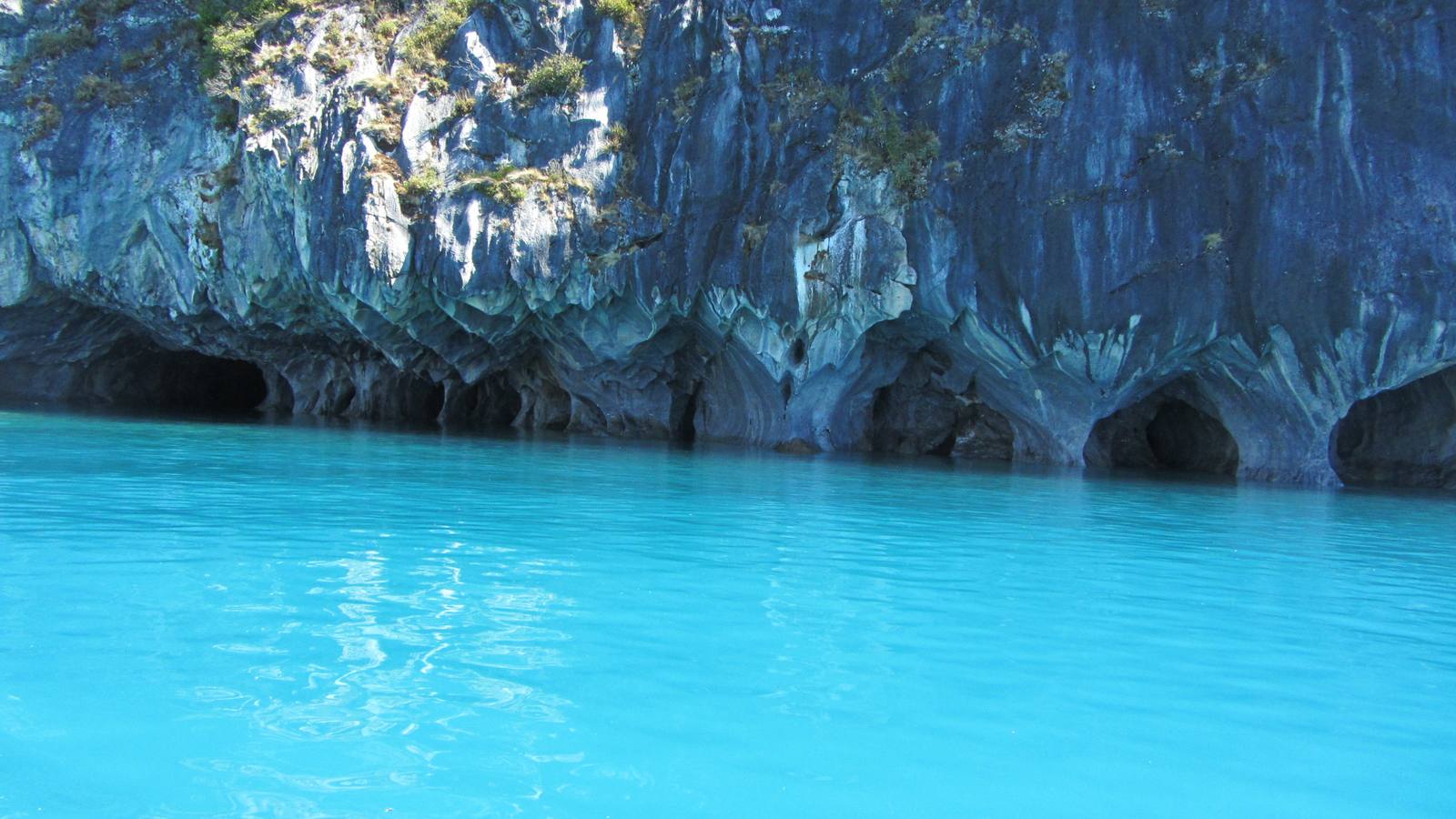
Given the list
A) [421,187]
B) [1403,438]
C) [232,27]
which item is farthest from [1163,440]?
[232,27]

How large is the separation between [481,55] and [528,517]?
63.0 ft

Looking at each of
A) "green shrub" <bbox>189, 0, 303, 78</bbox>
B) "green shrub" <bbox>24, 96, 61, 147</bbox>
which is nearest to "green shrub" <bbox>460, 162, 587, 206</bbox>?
"green shrub" <bbox>189, 0, 303, 78</bbox>

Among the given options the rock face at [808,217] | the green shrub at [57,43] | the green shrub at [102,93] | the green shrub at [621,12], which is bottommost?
the rock face at [808,217]

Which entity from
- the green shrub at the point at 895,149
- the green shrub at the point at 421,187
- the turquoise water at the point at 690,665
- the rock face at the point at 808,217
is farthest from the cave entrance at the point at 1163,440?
the green shrub at the point at 421,187

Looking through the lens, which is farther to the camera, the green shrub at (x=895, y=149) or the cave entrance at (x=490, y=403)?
the cave entrance at (x=490, y=403)

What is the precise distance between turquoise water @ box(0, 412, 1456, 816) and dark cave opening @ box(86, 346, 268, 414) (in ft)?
88.5

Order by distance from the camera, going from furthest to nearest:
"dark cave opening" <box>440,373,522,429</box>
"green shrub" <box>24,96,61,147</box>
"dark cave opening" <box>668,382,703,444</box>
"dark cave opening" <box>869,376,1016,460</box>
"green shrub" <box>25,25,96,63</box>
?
"dark cave opening" <box>440,373,522,429</box>
"dark cave opening" <box>668,382,703,444</box>
"green shrub" <box>25,25,96,63</box>
"green shrub" <box>24,96,61,147</box>
"dark cave opening" <box>869,376,1016,460</box>

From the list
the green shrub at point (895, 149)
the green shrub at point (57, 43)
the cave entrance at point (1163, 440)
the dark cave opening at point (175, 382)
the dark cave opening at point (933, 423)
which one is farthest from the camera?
the dark cave opening at point (175, 382)

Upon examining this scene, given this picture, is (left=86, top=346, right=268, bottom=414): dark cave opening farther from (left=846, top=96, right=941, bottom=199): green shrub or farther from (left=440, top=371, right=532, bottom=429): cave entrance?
(left=846, top=96, right=941, bottom=199): green shrub

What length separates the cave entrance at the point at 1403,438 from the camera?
789 inches

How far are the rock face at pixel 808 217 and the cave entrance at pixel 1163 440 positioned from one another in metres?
0.10

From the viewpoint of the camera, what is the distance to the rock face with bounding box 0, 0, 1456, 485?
18.3m

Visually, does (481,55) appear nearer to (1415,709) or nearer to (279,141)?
(279,141)

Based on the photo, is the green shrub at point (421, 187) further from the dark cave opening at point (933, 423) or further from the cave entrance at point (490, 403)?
→ the dark cave opening at point (933, 423)
